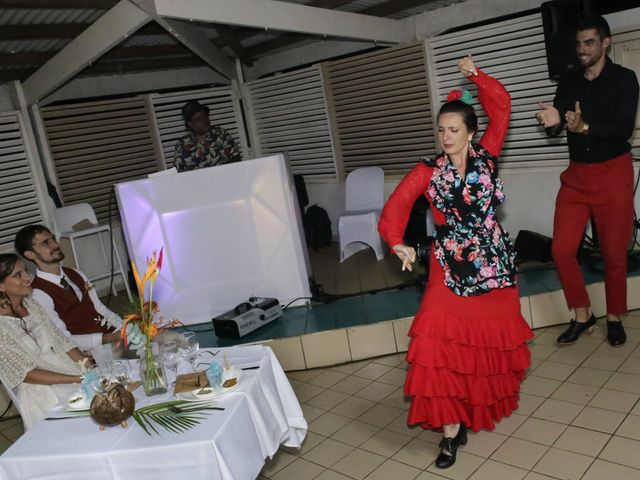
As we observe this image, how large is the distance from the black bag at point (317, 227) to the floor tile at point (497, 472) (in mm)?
4501

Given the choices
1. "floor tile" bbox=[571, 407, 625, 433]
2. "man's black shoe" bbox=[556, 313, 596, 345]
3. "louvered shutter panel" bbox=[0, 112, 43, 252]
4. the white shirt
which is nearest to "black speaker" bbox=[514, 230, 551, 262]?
"man's black shoe" bbox=[556, 313, 596, 345]

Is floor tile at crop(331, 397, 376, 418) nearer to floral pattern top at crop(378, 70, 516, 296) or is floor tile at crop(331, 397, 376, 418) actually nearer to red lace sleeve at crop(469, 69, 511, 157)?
Result: floral pattern top at crop(378, 70, 516, 296)

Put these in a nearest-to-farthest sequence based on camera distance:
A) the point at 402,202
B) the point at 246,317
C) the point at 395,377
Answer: the point at 402,202
the point at 395,377
the point at 246,317

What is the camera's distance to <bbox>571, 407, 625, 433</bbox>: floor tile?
2.86 metres

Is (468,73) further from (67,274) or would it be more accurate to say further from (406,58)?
(406,58)

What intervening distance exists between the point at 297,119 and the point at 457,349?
17.2 ft

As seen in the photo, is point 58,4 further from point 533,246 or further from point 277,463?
point 533,246

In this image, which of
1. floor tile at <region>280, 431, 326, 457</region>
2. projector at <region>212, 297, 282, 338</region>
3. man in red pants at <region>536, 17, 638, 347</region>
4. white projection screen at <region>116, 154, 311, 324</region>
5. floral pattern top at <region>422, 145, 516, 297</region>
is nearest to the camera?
floral pattern top at <region>422, 145, 516, 297</region>

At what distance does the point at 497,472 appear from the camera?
265 centimetres

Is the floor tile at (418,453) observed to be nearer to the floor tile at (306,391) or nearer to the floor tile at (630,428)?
the floor tile at (630,428)

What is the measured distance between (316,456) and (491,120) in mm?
1839

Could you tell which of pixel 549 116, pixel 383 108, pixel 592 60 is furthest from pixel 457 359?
pixel 383 108

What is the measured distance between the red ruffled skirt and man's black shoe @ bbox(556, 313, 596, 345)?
1112mm

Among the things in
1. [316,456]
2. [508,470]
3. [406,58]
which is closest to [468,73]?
[508,470]
